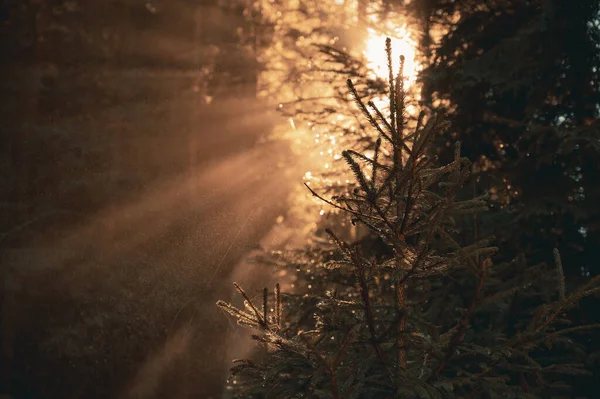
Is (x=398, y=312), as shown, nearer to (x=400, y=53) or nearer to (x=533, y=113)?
(x=533, y=113)

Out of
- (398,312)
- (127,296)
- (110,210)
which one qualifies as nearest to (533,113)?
(398,312)

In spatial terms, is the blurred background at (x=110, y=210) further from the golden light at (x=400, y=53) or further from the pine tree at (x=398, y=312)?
the pine tree at (x=398, y=312)

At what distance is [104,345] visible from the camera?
7.20 m

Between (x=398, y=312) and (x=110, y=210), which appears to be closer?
(x=398, y=312)

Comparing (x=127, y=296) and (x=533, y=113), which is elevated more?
(x=533, y=113)

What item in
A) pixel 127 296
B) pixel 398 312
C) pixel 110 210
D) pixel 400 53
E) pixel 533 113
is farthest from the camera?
pixel 110 210

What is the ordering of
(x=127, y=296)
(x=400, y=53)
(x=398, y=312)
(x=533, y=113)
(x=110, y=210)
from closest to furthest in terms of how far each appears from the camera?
(x=398, y=312), (x=533, y=113), (x=400, y=53), (x=127, y=296), (x=110, y=210)

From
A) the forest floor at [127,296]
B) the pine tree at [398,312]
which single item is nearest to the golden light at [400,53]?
the forest floor at [127,296]

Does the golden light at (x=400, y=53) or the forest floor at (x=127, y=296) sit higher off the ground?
the golden light at (x=400, y=53)

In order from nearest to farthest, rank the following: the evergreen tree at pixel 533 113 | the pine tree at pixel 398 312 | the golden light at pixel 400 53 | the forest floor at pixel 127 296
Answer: the pine tree at pixel 398 312, the evergreen tree at pixel 533 113, the golden light at pixel 400 53, the forest floor at pixel 127 296

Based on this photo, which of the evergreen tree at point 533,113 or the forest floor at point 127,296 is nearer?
the evergreen tree at point 533,113

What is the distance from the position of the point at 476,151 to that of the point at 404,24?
206 centimetres

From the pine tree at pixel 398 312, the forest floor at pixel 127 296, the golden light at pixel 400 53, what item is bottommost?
the forest floor at pixel 127 296

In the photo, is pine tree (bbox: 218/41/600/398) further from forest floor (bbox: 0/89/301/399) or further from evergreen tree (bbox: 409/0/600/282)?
forest floor (bbox: 0/89/301/399)
